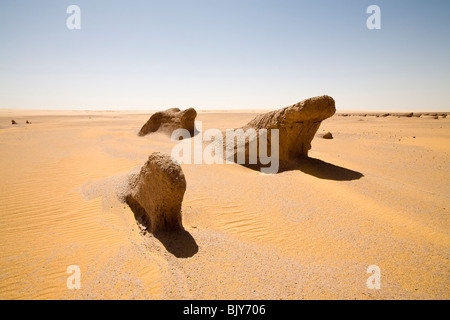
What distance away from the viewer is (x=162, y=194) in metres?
4.00

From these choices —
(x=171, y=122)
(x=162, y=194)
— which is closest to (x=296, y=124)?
(x=162, y=194)

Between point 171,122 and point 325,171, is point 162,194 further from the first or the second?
point 171,122

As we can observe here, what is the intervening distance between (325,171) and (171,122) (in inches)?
445

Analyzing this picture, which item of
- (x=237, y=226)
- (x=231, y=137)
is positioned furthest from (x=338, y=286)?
(x=231, y=137)

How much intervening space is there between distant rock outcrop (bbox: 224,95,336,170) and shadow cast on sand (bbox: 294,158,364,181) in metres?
0.35

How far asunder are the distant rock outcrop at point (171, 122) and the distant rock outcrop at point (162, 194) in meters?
11.4

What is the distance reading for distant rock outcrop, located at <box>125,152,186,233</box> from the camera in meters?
3.88

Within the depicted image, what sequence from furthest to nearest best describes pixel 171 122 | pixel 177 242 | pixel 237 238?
pixel 171 122, pixel 237 238, pixel 177 242

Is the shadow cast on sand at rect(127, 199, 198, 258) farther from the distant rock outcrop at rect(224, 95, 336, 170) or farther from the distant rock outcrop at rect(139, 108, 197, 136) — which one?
the distant rock outcrop at rect(139, 108, 197, 136)

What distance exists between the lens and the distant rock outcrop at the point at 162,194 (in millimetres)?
3883

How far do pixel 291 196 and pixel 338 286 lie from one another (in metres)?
2.93

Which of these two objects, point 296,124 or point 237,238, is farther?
point 296,124

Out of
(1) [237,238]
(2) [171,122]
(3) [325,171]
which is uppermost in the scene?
(2) [171,122]

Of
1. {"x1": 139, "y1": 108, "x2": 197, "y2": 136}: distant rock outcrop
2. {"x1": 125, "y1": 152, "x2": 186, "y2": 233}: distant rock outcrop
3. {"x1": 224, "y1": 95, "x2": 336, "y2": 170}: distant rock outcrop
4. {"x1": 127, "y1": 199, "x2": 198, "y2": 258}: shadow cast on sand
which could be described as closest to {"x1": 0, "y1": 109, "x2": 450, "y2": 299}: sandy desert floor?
{"x1": 127, "y1": 199, "x2": 198, "y2": 258}: shadow cast on sand
